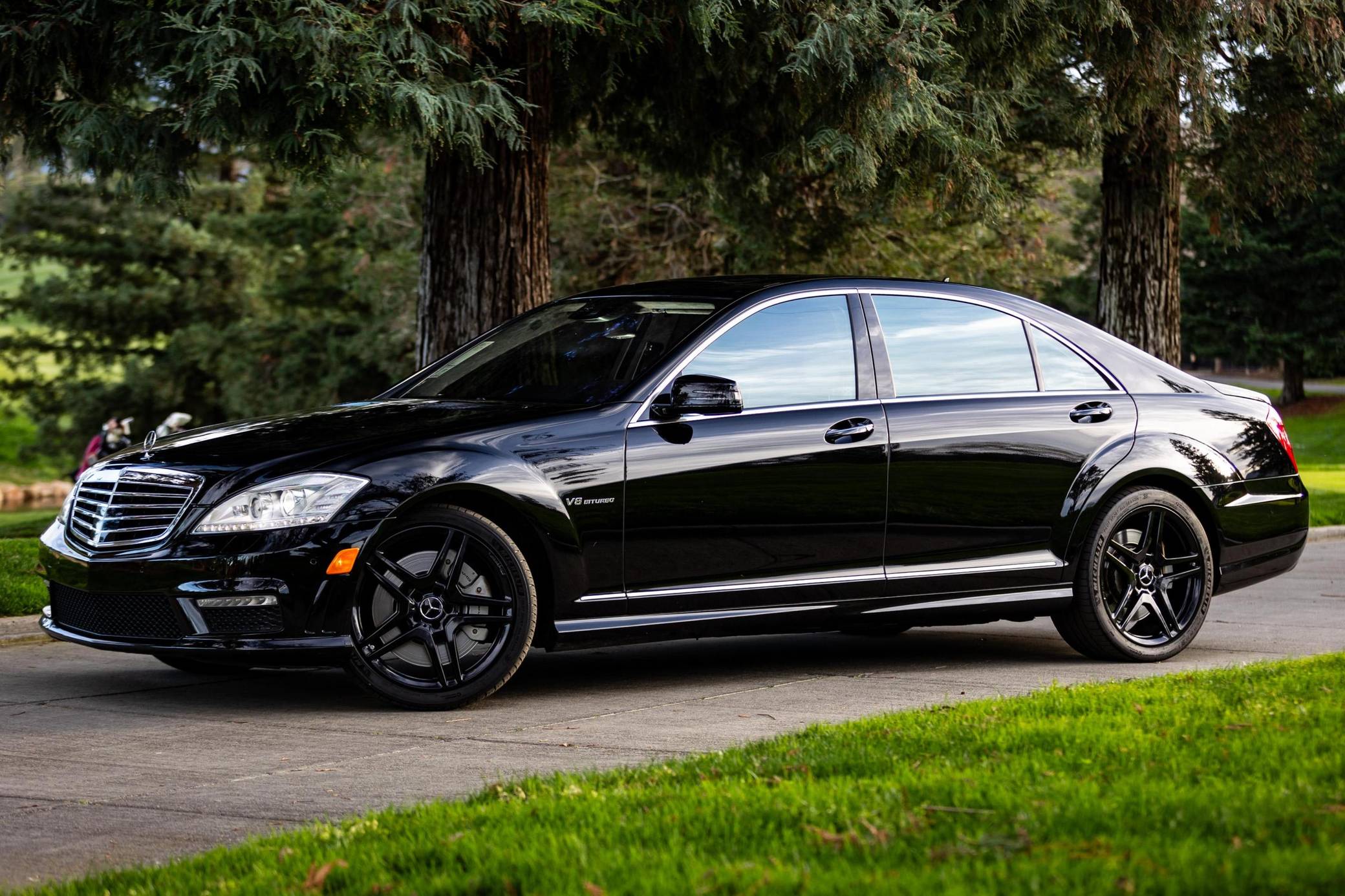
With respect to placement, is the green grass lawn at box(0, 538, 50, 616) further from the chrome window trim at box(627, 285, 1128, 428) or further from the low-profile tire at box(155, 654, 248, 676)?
the chrome window trim at box(627, 285, 1128, 428)

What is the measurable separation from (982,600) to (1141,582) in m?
0.94

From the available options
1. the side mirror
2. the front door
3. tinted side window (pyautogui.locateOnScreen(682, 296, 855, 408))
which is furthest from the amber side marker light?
tinted side window (pyautogui.locateOnScreen(682, 296, 855, 408))

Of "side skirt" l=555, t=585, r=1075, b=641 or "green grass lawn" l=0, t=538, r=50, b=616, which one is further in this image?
"green grass lawn" l=0, t=538, r=50, b=616

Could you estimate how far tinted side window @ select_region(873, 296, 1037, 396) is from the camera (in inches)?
305

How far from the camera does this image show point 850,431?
7.39 m

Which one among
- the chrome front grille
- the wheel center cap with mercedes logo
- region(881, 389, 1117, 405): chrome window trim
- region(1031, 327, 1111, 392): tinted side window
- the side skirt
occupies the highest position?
region(1031, 327, 1111, 392): tinted side window

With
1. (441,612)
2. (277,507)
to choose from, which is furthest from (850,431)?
(277,507)

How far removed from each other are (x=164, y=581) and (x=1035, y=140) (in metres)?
13.6

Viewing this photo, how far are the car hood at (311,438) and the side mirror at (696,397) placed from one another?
462 millimetres

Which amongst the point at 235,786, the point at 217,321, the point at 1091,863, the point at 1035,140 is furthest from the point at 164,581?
the point at 217,321

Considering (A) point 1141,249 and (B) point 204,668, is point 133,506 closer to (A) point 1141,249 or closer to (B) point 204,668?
(B) point 204,668

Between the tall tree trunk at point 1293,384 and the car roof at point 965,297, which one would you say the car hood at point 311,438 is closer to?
the car roof at point 965,297

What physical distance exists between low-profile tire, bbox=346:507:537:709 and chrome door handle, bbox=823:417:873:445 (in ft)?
4.93

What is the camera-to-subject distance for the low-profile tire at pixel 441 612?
657 cm
